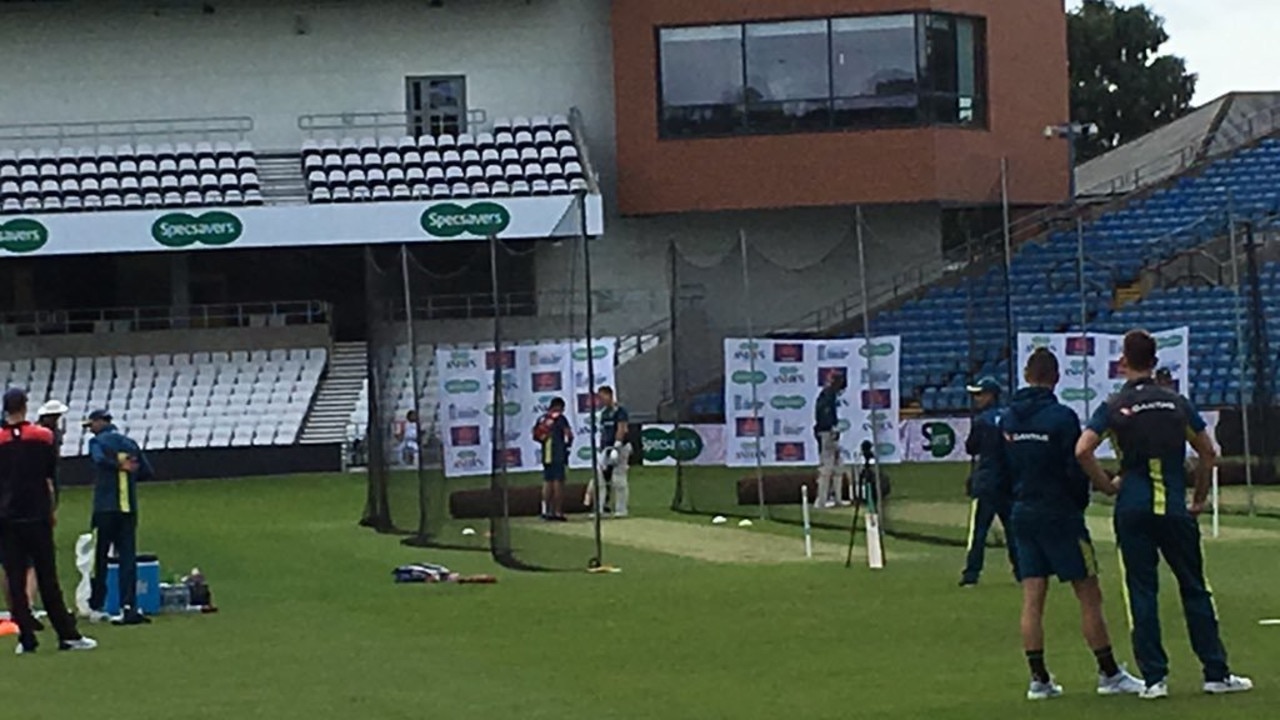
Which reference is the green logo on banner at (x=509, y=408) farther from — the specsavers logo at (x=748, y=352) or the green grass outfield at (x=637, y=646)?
the specsavers logo at (x=748, y=352)

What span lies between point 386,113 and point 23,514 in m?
38.0

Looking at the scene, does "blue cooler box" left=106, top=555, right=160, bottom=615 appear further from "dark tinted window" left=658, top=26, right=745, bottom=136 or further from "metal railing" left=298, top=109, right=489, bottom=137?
"metal railing" left=298, top=109, right=489, bottom=137

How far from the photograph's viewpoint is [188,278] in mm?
55281

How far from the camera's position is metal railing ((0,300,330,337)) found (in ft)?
179

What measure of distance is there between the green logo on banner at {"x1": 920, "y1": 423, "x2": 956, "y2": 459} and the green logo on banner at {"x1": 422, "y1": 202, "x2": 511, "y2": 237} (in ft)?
55.2

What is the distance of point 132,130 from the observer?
181ft

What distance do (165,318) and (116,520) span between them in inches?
1369

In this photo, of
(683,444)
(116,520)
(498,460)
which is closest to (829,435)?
(498,460)

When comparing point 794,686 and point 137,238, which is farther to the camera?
point 137,238

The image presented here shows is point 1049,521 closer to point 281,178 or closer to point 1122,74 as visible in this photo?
point 281,178

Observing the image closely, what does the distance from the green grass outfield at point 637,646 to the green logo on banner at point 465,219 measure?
24.4m

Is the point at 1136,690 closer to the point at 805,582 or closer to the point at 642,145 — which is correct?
the point at 805,582

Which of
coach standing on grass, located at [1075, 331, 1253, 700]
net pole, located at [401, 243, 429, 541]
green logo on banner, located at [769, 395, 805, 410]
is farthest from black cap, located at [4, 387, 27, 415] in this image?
green logo on banner, located at [769, 395, 805, 410]

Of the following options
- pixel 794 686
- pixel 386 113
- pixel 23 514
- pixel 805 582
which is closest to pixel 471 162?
pixel 386 113
